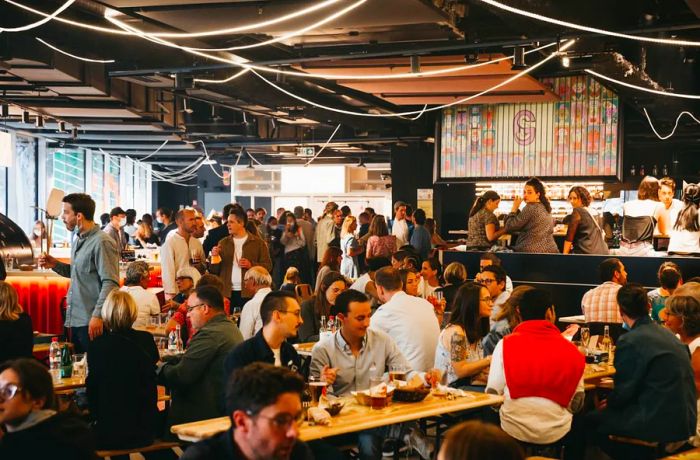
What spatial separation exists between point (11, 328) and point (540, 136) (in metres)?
9.42

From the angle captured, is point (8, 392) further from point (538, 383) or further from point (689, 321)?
point (689, 321)

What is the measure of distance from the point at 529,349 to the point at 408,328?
144cm

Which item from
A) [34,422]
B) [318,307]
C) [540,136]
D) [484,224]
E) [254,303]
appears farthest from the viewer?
[540,136]

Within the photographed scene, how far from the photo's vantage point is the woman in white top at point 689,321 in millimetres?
5383

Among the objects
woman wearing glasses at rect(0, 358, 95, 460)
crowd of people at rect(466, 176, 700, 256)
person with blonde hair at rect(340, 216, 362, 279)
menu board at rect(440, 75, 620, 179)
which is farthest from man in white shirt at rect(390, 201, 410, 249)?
woman wearing glasses at rect(0, 358, 95, 460)

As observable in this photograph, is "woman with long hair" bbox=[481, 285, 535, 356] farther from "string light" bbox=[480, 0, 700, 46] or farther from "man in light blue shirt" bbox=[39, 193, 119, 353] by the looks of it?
"man in light blue shirt" bbox=[39, 193, 119, 353]

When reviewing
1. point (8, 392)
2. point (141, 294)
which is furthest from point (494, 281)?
point (8, 392)

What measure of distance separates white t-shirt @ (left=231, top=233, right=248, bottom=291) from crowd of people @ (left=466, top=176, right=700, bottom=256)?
3.05 m

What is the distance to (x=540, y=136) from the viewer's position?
44.6 ft

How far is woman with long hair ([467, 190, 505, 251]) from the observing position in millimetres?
10952

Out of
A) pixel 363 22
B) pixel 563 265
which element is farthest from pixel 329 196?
pixel 363 22

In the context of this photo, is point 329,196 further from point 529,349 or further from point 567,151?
point 529,349

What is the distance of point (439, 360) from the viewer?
5648 mm

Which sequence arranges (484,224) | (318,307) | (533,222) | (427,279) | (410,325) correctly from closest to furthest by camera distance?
(410,325) → (318,307) → (427,279) → (533,222) → (484,224)
